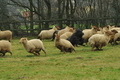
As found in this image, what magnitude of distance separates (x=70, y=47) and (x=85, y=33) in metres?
5.08

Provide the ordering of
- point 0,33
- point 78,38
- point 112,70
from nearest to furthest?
point 112,70
point 78,38
point 0,33

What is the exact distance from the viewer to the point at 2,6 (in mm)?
37438

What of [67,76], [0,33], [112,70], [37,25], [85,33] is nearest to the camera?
[67,76]

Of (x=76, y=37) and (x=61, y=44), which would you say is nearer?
(x=61, y=44)

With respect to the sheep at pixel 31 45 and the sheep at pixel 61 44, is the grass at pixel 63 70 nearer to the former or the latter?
the sheep at pixel 31 45

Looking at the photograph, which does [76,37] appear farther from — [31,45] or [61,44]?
[31,45]

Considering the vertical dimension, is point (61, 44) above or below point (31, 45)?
below

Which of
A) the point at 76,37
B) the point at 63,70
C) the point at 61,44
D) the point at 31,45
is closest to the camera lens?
the point at 63,70

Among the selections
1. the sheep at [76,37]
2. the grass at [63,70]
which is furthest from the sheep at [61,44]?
the sheep at [76,37]

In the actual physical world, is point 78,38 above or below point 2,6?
below

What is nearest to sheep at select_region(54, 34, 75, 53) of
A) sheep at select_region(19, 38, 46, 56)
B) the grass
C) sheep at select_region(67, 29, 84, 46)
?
sheep at select_region(19, 38, 46, 56)

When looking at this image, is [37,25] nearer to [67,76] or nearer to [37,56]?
[37,56]

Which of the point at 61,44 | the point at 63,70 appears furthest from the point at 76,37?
the point at 63,70

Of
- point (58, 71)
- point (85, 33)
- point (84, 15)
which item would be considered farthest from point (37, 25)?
point (58, 71)
